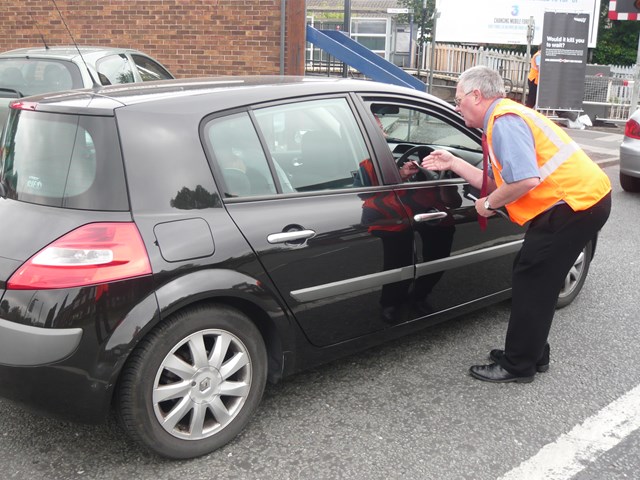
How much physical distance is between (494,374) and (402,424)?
71 cm

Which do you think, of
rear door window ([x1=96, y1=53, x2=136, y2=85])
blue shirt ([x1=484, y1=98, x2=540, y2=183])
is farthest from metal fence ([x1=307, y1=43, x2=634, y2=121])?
blue shirt ([x1=484, y1=98, x2=540, y2=183])

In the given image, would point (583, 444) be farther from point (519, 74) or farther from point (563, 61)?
point (519, 74)

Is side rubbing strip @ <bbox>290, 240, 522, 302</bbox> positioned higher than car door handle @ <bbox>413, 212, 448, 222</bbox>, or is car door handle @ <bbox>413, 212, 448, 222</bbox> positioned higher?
car door handle @ <bbox>413, 212, 448, 222</bbox>

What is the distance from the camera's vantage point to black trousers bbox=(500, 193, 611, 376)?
330 centimetres

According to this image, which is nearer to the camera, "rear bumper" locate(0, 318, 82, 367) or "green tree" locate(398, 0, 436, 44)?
"rear bumper" locate(0, 318, 82, 367)

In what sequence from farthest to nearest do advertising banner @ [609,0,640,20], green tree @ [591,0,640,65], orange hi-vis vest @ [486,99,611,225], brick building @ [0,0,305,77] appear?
green tree @ [591,0,640,65] → advertising banner @ [609,0,640,20] → brick building @ [0,0,305,77] → orange hi-vis vest @ [486,99,611,225]

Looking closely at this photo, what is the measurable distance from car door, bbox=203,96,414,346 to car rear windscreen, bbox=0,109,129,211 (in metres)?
0.41

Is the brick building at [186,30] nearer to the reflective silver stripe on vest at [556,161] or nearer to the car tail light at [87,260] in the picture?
the reflective silver stripe on vest at [556,161]

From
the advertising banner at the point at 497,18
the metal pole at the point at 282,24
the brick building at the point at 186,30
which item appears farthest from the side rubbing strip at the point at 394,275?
the advertising banner at the point at 497,18

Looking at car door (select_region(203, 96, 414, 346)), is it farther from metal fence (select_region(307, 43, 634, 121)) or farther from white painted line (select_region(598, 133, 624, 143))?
white painted line (select_region(598, 133, 624, 143))

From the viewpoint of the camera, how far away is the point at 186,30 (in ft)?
35.4

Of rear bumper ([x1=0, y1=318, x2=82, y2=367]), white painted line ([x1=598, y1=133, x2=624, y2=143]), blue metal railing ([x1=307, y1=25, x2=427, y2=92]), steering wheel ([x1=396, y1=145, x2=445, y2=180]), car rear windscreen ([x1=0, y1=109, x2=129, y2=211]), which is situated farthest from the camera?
white painted line ([x1=598, y1=133, x2=624, y2=143])

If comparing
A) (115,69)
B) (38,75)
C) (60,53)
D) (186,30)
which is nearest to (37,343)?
(38,75)

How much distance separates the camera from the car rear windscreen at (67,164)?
2580mm
